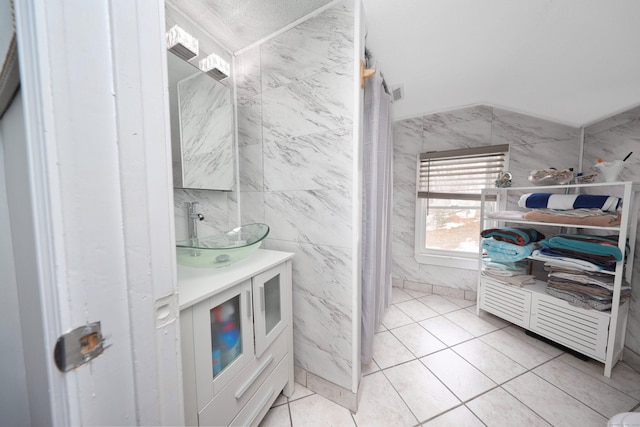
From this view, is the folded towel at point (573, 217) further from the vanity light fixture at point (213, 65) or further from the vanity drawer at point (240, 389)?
the vanity light fixture at point (213, 65)

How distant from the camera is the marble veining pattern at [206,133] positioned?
45.1 inches

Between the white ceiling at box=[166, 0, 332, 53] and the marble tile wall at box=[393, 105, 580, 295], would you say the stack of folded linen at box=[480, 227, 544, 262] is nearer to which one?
the marble tile wall at box=[393, 105, 580, 295]

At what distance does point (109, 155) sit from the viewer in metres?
0.33

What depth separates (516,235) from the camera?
1.77 meters

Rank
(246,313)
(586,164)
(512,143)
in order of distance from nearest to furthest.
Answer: (246,313)
(586,164)
(512,143)

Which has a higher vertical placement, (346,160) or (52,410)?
(346,160)

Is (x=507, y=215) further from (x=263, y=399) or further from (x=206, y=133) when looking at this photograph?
Result: (x=206, y=133)

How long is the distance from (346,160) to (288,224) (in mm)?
528

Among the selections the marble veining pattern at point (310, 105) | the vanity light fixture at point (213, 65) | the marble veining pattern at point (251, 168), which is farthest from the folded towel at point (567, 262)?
the vanity light fixture at point (213, 65)

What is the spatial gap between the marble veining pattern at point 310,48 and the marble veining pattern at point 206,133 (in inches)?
12.7

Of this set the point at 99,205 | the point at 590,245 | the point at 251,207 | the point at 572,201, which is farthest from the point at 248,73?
the point at 590,245

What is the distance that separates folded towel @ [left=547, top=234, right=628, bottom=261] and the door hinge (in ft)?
7.76

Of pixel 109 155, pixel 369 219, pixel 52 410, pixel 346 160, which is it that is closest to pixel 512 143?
pixel 369 219

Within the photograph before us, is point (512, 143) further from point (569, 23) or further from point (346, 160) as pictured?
point (346, 160)
